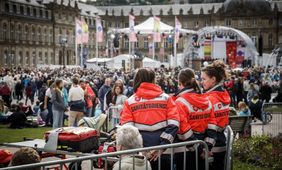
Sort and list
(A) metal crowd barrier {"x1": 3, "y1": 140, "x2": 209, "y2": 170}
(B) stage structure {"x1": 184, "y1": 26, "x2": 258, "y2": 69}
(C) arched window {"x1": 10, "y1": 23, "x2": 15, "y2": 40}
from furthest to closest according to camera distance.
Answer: (C) arched window {"x1": 10, "y1": 23, "x2": 15, "y2": 40}, (B) stage structure {"x1": 184, "y1": 26, "x2": 258, "y2": 69}, (A) metal crowd barrier {"x1": 3, "y1": 140, "x2": 209, "y2": 170}

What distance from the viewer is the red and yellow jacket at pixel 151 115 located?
674 centimetres

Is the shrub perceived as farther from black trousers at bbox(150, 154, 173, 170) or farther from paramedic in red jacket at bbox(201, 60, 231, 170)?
black trousers at bbox(150, 154, 173, 170)

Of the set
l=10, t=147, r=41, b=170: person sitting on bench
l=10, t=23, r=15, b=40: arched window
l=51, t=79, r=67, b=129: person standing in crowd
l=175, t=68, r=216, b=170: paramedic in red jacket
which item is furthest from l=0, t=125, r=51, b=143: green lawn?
l=10, t=23, r=15, b=40: arched window

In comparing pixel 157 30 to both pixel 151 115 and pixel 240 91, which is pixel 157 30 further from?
pixel 151 115

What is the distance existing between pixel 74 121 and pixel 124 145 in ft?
35.5

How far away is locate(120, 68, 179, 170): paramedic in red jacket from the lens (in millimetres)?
6734

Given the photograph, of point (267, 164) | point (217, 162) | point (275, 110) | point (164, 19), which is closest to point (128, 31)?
point (275, 110)

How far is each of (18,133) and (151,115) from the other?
38.1ft

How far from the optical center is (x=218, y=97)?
746 cm

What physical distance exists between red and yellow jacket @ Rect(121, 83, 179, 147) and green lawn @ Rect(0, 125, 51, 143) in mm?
9537

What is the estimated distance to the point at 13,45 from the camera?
269 ft

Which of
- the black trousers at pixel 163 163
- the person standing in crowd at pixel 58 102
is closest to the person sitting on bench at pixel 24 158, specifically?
the black trousers at pixel 163 163

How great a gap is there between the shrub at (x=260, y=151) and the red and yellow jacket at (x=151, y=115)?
14.8 feet

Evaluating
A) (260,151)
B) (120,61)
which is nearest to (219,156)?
(260,151)
